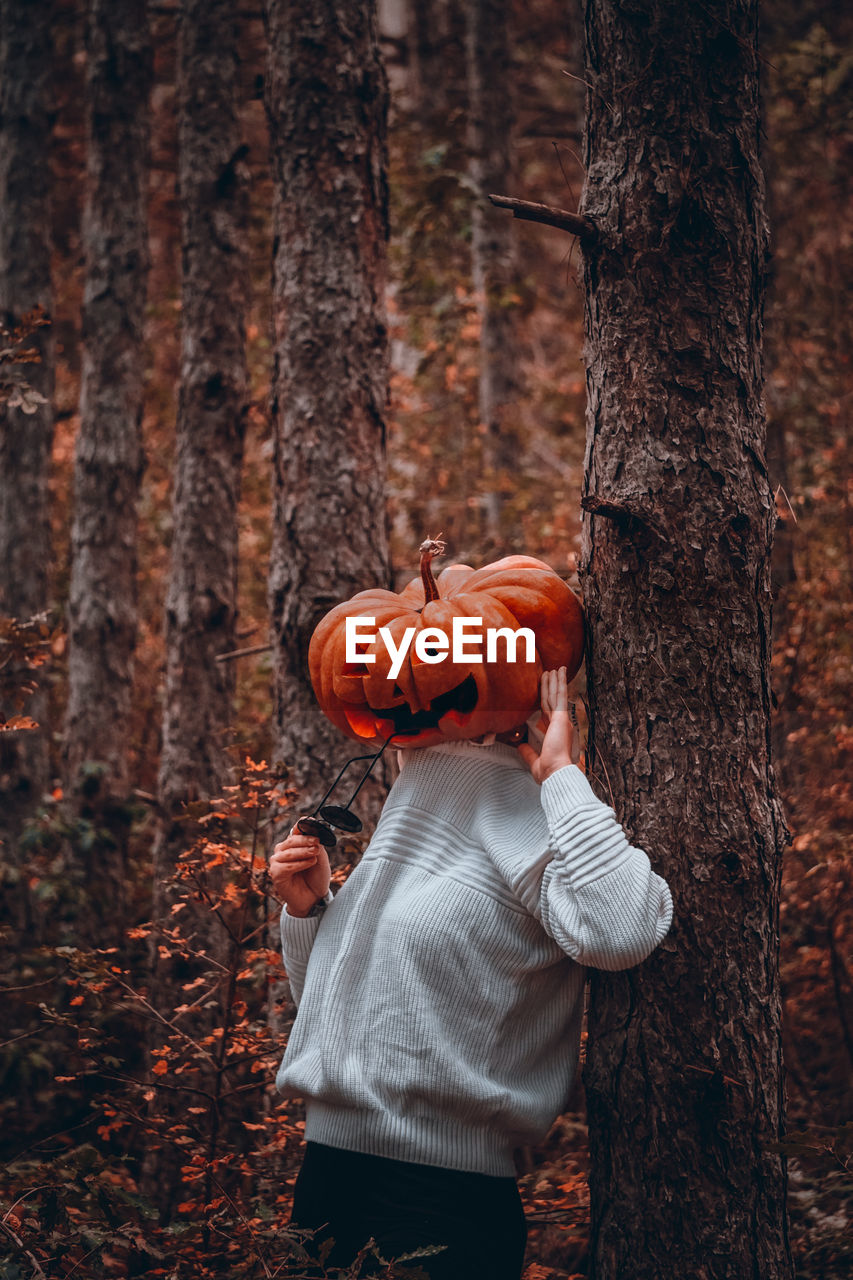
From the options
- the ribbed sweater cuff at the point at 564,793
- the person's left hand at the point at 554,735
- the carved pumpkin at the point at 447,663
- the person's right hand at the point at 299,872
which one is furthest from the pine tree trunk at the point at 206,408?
the ribbed sweater cuff at the point at 564,793

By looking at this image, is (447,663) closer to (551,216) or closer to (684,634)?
(684,634)

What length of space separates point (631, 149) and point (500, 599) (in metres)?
1.14

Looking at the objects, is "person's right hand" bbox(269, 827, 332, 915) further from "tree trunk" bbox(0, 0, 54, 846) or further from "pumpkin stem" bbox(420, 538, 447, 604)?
"tree trunk" bbox(0, 0, 54, 846)

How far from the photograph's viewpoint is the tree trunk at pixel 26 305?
7.59m

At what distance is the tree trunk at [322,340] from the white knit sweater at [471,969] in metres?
1.37

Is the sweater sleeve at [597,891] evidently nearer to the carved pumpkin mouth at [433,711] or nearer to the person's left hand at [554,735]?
the person's left hand at [554,735]

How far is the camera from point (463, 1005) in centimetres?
225

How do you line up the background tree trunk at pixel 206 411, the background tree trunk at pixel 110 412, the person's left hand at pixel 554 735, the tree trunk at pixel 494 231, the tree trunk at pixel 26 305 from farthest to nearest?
1. the tree trunk at pixel 494 231
2. the tree trunk at pixel 26 305
3. the background tree trunk at pixel 110 412
4. the background tree trunk at pixel 206 411
5. the person's left hand at pixel 554 735

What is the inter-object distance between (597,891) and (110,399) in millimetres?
6513

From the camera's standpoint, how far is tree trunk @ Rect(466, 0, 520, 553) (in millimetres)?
9891

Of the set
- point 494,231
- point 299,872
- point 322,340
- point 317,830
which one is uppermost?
point 494,231

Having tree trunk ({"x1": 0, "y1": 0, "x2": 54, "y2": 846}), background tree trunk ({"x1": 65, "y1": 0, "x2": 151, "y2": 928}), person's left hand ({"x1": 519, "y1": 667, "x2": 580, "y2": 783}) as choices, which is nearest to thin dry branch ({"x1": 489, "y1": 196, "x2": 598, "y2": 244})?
person's left hand ({"x1": 519, "y1": 667, "x2": 580, "y2": 783})

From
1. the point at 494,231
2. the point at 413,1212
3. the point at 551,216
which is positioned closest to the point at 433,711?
the point at 413,1212

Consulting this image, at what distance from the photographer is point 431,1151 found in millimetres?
2221
